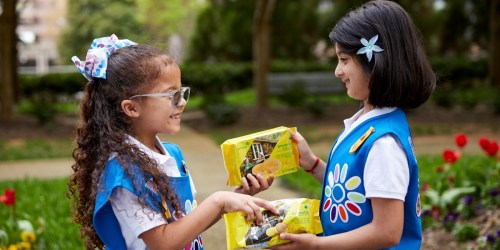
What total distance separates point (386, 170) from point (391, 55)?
35 centimetres

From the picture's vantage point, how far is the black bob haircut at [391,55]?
81.7 inches

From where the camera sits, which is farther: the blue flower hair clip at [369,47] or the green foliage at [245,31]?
the green foliage at [245,31]

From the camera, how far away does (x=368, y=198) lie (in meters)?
2.05

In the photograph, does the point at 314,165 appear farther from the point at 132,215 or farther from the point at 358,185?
the point at 132,215

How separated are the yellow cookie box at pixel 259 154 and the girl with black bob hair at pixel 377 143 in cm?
17

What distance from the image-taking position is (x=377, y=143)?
80.0 inches

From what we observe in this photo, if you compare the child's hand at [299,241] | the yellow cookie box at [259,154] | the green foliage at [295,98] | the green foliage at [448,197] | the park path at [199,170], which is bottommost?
the park path at [199,170]

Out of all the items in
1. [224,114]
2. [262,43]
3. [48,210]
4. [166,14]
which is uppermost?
[166,14]

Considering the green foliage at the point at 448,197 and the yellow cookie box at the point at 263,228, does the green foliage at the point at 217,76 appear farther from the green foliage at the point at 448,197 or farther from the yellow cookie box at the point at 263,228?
the yellow cookie box at the point at 263,228

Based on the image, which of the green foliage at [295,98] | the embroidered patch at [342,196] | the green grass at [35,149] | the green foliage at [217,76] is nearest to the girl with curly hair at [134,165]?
the embroidered patch at [342,196]

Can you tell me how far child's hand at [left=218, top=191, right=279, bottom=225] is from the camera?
2043 millimetres

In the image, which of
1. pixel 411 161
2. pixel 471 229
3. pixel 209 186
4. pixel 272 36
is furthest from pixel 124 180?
pixel 272 36

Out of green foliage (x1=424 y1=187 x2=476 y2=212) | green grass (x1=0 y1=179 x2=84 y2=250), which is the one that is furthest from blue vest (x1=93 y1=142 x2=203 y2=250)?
green foliage (x1=424 y1=187 x2=476 y2=212)

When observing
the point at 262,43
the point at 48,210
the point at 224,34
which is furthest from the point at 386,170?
the point at 224,34
